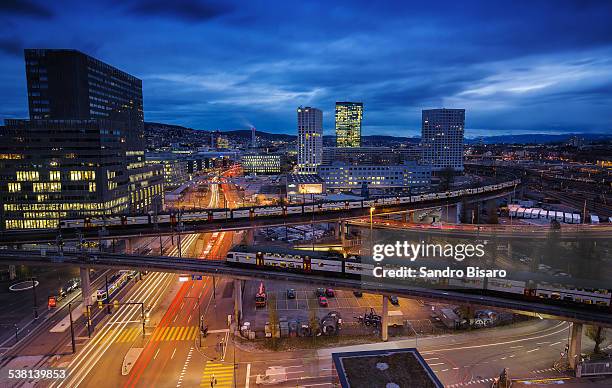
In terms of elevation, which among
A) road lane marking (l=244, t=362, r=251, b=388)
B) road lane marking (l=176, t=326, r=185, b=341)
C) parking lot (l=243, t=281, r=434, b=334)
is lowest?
road lane marking (l=244, t=362, r=251, b=388)

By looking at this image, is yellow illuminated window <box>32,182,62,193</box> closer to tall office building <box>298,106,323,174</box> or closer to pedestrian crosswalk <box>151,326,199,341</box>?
pedestrian crosswalk <box>151,326,199,341</box>

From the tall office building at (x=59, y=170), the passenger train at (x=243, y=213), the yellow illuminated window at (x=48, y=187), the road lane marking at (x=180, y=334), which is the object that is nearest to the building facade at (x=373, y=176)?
the passenger train at (x=243, y=213)

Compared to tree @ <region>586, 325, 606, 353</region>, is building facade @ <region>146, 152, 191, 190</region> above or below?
above

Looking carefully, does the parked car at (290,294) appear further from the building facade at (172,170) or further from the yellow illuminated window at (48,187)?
the building facade at (172,170)

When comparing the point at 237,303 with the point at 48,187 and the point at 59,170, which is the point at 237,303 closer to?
the point at 59,170

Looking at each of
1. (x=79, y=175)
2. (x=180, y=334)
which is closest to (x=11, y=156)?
(x=79, y=175)

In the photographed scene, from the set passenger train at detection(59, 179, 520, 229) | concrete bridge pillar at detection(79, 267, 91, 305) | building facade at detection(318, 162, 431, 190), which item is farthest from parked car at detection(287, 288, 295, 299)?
building facade at detection(318, 162, 431, 190)
